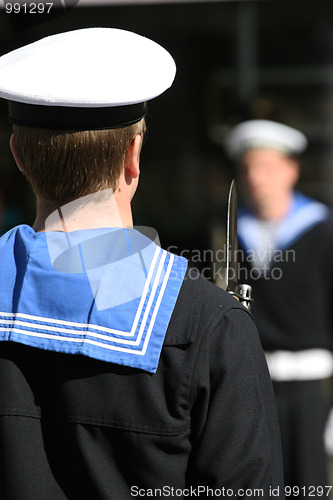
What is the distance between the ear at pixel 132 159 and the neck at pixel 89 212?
4 centimetres

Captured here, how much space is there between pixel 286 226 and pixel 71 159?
2.15m

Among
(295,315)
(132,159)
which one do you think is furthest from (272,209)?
(132,159)

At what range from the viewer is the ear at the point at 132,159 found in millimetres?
1214

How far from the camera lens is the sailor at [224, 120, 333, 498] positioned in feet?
10.1

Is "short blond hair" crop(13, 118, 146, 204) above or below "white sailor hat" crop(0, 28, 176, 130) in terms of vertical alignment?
below

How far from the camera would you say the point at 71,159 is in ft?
3.84

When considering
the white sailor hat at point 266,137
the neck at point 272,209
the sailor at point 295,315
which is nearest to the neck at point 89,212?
the sailor at point 295,315

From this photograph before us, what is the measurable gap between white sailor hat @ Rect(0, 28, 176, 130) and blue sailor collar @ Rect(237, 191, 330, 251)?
198cm

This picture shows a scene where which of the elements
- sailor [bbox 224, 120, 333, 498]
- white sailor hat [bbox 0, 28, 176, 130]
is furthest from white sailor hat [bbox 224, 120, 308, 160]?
white sailor hat [bbox 0, 28, 176, 130]

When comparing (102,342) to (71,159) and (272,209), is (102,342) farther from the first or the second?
(272,209)

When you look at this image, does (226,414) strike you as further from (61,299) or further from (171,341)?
(61,299)

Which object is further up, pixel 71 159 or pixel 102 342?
pixel 71 159

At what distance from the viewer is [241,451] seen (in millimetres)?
1168

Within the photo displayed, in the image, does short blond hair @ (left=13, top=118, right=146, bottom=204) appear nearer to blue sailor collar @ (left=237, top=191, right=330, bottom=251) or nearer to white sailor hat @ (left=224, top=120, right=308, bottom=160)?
blue sailor collar @ (left=237, top=191, right=330, bottom=251)
